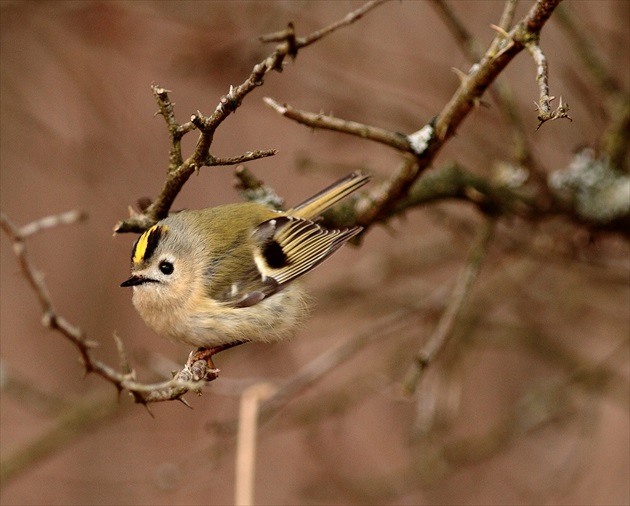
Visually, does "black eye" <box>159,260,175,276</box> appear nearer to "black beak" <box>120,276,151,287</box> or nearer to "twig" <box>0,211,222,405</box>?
"black beak" <box>120,276,151,287</box>

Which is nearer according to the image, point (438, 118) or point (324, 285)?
Answer: point (438, 118)

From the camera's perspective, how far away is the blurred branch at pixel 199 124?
1430mm

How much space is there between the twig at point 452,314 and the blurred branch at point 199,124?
0.76m

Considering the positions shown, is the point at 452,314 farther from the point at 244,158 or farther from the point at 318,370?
the point at 244,158

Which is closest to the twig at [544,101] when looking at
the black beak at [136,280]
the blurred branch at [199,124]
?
the blurred branch at [199,124]

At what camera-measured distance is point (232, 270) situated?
2.31 m

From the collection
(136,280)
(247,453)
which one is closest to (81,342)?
(247,453)

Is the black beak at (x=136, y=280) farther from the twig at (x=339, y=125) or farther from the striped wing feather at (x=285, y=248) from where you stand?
the twig at (x=339, y=125)

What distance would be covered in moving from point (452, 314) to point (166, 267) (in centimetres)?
80

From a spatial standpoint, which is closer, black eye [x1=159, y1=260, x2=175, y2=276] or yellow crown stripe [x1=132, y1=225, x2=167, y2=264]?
yellow crown stripe [x1=132, y1=225, x2=167, y2=264]

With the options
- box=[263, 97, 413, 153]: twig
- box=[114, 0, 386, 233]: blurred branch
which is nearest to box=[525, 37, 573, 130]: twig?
box=[263, 97, 413, 153]: twig

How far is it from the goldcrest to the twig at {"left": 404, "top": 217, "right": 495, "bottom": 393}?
0.36m

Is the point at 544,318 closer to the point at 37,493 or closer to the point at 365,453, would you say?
the point at 365,453

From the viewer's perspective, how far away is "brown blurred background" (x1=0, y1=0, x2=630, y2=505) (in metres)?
3.00
